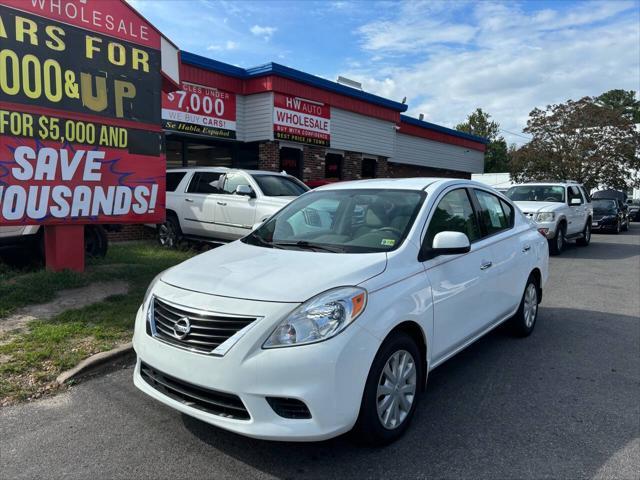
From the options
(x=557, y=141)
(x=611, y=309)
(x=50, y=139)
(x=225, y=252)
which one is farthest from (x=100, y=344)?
(x=557, y=141)

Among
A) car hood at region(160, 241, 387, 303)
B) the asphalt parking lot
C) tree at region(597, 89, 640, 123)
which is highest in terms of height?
tree at region(597, 89, 640, 123)

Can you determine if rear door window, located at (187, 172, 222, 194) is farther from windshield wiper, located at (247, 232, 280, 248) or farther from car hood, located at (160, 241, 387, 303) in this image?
car hood, located at (160, 241, 387, 303)

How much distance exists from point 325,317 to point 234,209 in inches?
287

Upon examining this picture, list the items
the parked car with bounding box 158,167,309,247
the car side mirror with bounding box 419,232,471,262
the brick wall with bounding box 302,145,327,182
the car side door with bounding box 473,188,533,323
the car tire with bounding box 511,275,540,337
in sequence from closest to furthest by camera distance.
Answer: the car side mirror with bounding box 419,232,471,262, the car side door with bounding box 473,188,533,323, the car tire with bounding box 511,275,540,337, the parked car with bounding box 158,167,309,247, the brick wall with bounding box 302,145,327,182

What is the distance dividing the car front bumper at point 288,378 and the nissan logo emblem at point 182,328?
164 mm

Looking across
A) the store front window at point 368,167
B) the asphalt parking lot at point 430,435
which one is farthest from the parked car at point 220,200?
the store front window at point 368,167

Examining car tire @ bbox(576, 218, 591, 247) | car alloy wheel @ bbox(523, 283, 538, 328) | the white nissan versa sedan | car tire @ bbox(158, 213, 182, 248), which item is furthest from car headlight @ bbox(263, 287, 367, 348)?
car tire @ bbox(576, 218, 591, 247)

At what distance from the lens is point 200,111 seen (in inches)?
526

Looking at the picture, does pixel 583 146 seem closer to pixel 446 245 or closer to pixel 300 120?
pixel 300 120

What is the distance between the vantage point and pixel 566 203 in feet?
42.9

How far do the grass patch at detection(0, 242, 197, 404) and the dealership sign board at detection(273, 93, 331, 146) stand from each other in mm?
7981

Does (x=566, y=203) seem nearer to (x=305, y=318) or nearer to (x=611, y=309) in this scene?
(x=611, y=309)

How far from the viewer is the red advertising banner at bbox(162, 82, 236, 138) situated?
41.4ft

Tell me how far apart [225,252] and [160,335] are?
967mm
